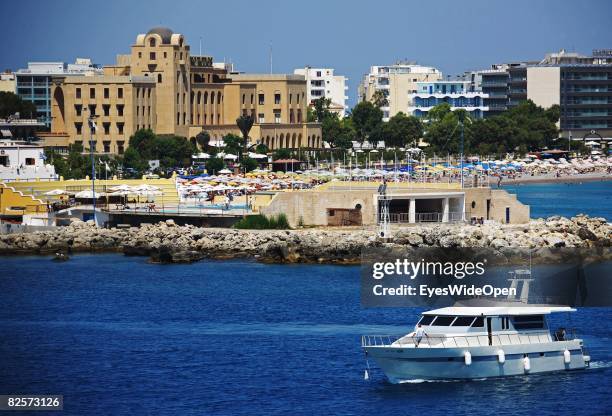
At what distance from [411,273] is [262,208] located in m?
37.8

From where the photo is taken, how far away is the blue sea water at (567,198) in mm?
104562

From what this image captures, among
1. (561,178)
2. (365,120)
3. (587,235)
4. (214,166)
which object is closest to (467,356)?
(587,235)

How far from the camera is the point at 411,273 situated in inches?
1725

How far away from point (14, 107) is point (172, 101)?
1814 centimetres

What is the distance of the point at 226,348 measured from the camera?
162ft

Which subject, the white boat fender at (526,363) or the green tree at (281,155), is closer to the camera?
the white boat fender at (526,363)

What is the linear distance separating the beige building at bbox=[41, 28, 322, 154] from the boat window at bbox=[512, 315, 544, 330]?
101 meters

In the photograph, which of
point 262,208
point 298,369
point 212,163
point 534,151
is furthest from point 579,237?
point 534,151

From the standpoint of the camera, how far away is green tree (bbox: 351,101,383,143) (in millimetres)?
176625

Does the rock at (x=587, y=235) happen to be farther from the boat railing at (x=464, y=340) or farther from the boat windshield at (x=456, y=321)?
the boat windshield at (x=456, y=321)

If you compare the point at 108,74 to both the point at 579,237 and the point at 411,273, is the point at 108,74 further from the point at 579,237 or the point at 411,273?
the point at 411,273

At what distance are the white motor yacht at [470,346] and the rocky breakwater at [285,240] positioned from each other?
2833 cm

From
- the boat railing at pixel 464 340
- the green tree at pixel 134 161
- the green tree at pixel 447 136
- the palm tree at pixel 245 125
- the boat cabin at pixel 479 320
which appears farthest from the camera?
the green tree at pixel 447 136

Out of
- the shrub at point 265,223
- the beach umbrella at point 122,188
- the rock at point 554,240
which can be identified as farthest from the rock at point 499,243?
the beach umbrella at point 122,188
